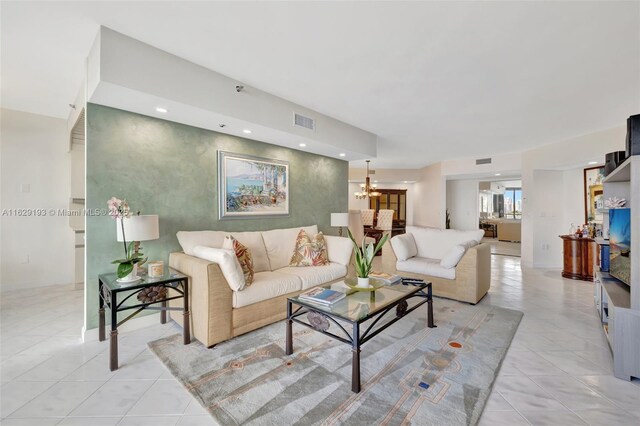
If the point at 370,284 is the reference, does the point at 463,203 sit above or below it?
above

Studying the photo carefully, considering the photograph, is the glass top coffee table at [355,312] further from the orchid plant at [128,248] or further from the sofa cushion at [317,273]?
the orchid plant at [128,248]

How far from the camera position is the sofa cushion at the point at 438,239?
157 inches

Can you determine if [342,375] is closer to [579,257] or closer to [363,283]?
[363,283]

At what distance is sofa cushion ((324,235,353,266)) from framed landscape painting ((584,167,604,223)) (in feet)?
16.8

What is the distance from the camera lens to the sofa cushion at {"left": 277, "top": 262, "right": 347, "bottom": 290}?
3068 millimetres

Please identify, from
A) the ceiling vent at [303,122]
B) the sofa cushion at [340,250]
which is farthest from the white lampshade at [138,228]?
the sofa cushion at [340,250]

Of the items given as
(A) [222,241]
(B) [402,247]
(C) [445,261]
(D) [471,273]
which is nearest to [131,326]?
(A) [222,241]

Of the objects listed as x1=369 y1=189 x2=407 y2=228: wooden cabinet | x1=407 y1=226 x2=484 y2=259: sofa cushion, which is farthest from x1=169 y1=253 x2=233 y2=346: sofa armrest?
x1=369 y1=189 x2=407 y2=228: wooden cabinet

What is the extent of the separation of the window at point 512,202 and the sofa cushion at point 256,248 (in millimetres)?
11424

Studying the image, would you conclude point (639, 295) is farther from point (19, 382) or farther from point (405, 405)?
point (19, 382)

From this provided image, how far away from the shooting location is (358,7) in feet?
5.88

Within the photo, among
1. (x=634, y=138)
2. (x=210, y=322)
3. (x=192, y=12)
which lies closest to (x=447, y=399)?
(x=210, y=322)

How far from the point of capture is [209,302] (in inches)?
89.6

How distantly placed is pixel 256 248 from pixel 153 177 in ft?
4.43
